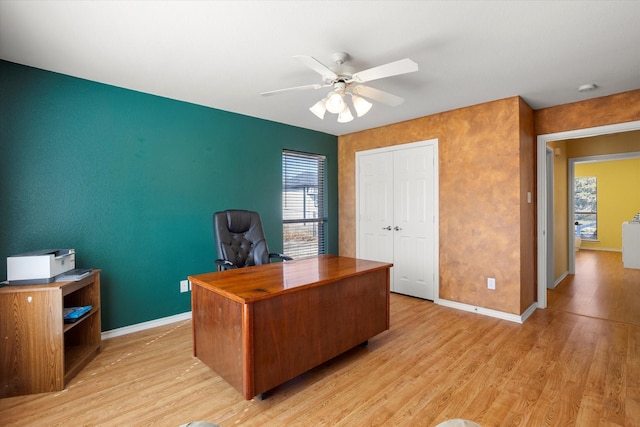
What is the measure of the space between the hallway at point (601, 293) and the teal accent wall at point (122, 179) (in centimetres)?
398

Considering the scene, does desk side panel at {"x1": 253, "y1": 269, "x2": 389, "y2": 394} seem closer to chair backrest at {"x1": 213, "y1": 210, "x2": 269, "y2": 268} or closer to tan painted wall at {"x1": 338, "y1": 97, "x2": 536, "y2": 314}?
chair backrest at {"x1": 213, "y1": 210, "x2": 269, "y2": 268}

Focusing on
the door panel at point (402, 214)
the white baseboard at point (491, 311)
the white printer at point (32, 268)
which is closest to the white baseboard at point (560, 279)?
the white baseboard at point (491, 311)

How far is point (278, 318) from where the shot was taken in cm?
195

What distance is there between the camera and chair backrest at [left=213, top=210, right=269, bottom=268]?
2979mm

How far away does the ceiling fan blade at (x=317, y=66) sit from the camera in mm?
1837

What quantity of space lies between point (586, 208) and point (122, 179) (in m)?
10.7

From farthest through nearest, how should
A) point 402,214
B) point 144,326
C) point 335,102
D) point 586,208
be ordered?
1. point 586,208
2. point 402,214
3. point 144,326
4. point 335,102

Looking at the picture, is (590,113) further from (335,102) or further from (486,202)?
(335,102)

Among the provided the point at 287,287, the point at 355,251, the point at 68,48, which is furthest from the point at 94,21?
the point at 355,251

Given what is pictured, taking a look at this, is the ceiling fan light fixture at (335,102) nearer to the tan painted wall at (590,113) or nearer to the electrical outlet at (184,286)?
the electrical outlet at (184,286)

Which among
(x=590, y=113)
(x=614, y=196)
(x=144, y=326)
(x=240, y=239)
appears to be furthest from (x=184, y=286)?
(x=614, y=196)

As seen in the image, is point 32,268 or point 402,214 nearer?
point 32,268

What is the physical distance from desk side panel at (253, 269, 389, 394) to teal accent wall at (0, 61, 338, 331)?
6.21 feet

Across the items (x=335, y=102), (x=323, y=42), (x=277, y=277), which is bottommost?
(x=277, y=277)
